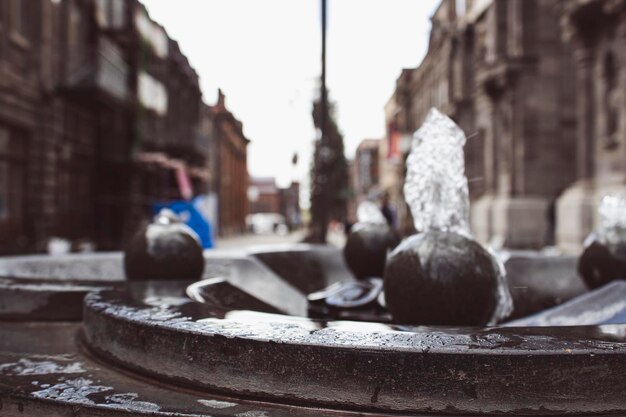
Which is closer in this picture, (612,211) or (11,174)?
(612,211)

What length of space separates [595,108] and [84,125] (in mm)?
15466

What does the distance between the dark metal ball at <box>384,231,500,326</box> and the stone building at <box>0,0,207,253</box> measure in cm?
1105

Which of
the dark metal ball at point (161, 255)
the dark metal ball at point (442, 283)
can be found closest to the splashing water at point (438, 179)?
the dark metal ball at point (442, 283)

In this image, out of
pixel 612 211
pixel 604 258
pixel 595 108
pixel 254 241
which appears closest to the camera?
pixel 604 258

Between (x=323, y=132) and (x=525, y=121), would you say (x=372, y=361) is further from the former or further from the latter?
(x=525, y=121)

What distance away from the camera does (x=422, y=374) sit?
2.51 m

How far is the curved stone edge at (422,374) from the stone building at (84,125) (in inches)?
457

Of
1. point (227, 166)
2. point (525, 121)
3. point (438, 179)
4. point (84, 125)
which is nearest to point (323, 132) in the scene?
point (438, 179)

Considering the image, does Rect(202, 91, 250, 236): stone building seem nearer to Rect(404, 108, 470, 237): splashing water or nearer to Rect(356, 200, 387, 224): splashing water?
Rect(356, 200, 387, 224): splashing water

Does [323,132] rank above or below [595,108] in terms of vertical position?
below

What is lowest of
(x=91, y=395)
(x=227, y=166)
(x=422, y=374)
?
(x=91, y=395)

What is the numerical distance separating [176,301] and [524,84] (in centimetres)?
1941

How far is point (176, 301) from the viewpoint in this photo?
3734 mm

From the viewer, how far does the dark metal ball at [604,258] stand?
516 centimetres
